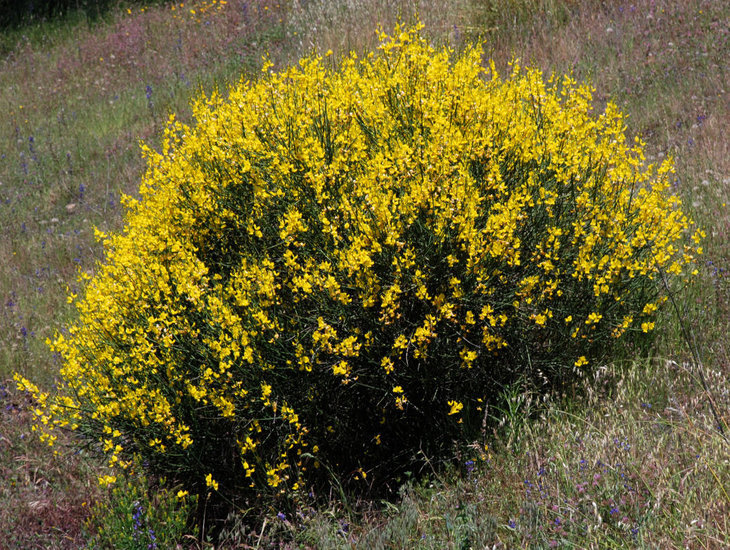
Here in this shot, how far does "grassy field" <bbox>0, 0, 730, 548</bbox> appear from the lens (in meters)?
2.85

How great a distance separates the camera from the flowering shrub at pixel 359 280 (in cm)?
337

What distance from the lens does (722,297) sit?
4020 millimetres

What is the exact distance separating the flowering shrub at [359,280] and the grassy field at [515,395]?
328 mm

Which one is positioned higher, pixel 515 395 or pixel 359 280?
pixel 359 280

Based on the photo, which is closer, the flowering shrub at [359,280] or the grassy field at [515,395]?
the grassy field at [515,395]

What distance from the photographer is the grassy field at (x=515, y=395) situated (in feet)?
9.36

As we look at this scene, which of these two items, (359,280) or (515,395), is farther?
(515,395)

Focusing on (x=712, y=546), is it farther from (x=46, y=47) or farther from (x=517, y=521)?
(x=46, y=47)

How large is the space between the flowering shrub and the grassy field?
0.33 metres

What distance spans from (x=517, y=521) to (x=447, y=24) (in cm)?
721

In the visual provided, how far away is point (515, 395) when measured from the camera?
143 inches

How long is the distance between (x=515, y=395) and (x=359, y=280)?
1.05 m

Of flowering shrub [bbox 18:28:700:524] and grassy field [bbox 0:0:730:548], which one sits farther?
flowering shrub [bbox 18:28:700:524]

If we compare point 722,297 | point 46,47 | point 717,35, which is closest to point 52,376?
point 722,297
